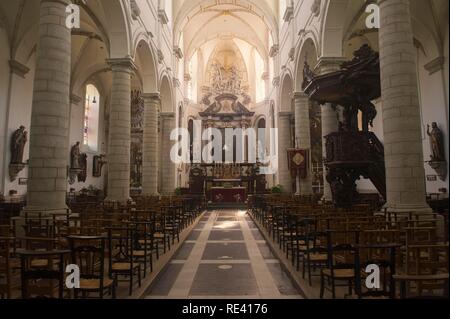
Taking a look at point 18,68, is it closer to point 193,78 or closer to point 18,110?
point 18,110

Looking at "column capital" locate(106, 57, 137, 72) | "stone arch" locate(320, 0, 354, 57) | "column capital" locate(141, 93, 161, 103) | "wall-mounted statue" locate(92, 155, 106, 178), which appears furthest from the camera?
"wall-mounted statue" locate(92, 155, 106, 178)

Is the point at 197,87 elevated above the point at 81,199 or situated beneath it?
elevated above

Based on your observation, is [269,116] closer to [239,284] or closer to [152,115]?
[152,115]

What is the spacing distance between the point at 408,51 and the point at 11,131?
46.9ft

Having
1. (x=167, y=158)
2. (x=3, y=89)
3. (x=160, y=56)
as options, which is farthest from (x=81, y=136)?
(x=3, y=89)

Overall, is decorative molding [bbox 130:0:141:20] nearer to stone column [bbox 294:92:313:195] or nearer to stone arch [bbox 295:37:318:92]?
stone arch [bbox 295:37:318:92]

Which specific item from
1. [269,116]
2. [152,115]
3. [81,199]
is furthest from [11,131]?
[269,116]

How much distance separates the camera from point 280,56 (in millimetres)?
22859

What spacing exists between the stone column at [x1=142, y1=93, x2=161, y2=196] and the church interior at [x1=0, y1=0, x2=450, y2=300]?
95 millimetres

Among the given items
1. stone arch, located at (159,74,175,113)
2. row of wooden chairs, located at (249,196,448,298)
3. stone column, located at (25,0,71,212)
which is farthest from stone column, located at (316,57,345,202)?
stone arch, located at (159,74,175,113)

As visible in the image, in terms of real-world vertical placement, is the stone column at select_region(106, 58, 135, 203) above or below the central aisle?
above

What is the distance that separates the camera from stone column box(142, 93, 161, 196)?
57.5 feet

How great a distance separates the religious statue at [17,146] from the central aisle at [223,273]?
8.64 metres
